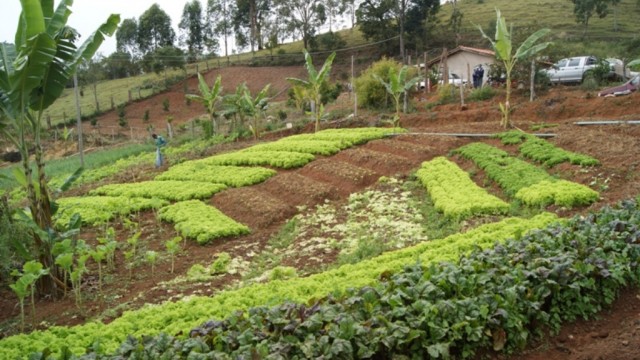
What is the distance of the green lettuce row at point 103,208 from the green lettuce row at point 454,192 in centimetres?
806

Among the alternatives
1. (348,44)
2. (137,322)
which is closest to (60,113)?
(348,44)

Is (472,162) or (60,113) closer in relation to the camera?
(472,162)

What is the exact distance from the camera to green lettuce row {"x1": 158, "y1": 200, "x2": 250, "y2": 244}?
47.6 feet

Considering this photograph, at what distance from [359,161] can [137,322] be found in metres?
13.2

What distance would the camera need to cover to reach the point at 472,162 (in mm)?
19125

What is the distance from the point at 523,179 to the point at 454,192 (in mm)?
1807

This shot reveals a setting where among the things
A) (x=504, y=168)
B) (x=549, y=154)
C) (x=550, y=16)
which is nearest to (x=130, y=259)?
(x=504, y=168)

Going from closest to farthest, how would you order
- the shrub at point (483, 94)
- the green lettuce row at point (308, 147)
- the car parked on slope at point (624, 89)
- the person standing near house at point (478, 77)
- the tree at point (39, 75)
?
the tree at point (39, 75) < the green lettuce row at point (308, 147) < the car parked on slope at point (624, 89) < the shrub at point (483, 94) < the person standing near house at point (478, 77)

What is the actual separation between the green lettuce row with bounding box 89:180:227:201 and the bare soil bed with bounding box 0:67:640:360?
2.00 ft

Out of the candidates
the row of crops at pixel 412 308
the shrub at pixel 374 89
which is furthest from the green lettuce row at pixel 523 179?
the shrub at pixel 374 89

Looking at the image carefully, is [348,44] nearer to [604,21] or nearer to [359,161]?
[604,21]

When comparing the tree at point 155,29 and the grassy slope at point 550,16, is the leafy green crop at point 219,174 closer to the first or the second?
the grassy slope at point 550,16

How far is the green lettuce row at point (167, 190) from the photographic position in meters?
18.3

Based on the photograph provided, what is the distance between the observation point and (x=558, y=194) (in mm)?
13203
